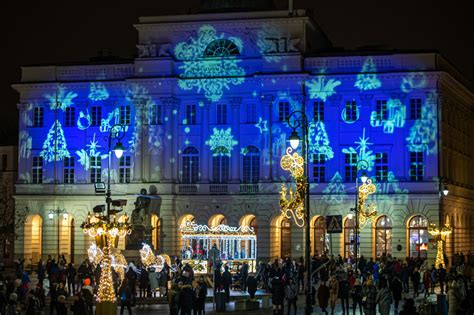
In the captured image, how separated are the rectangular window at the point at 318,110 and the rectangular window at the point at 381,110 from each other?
13.2 feet

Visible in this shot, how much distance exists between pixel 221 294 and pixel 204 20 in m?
39.4

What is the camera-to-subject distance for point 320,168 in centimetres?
8681

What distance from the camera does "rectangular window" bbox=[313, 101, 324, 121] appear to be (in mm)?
87312

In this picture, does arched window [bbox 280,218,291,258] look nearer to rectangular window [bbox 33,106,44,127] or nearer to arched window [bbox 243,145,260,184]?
arched window [bbox 243,145,260,184]

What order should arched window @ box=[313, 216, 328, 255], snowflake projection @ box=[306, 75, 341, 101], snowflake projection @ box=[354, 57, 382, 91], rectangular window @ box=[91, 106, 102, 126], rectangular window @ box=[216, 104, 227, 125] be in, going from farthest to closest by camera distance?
rectangular window @ box=[91, 106, 102, 126] < rectangular window @ box=[216, 104, 227, 125] < arched window @ box=[313, 216, 328, 255] < snowflake projection @ box=[306, 75, 341, 101] < snowflake projection @ box=[354, 57, 382, 91]

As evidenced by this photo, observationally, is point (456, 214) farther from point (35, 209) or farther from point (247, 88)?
point (35, 209)

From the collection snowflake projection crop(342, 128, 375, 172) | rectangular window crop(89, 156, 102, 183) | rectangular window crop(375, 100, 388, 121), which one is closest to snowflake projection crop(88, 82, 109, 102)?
rectangular window crop(89, 156, 102, 183)

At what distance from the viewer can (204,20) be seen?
8919 centimetres

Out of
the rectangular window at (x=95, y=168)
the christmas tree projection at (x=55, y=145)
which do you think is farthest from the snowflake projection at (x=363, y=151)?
the christmas tree projection at (x=55, y=145)

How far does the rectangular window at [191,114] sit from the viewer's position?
8969 cm

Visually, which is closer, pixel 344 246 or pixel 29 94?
pixel 344 246

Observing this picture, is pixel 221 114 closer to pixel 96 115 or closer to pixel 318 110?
pixel 318 110

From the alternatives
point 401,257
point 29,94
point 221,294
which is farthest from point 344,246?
point 221,294

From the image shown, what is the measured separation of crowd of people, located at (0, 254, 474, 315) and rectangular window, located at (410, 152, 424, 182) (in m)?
10.4
